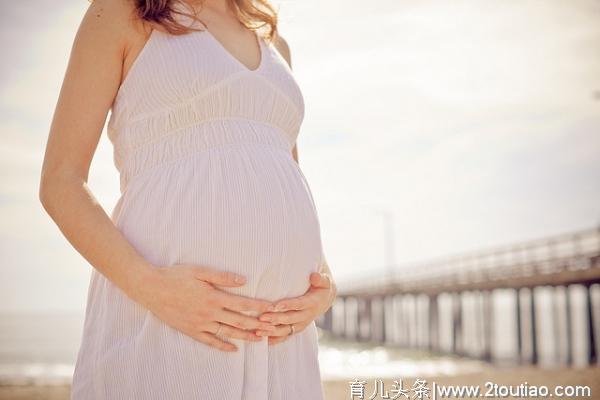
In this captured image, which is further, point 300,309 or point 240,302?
point 300,309

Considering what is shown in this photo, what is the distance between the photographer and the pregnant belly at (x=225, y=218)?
1.71m

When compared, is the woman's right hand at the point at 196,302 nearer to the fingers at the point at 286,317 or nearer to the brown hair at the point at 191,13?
the fingers at the point at 286,317

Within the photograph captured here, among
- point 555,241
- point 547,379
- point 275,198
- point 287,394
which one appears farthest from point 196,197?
point 555,241

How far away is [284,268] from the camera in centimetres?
183

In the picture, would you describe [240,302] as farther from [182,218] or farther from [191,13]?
[191,13]

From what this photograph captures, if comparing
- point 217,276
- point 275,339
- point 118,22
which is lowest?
point 275,339

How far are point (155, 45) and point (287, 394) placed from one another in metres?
0.91

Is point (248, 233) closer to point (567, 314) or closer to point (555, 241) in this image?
point (555, 241)

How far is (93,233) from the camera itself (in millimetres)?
1653

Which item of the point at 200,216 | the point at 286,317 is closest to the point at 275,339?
the point at 286,317

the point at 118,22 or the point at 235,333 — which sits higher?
the point at 118,22

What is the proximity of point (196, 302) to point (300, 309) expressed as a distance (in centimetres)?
29

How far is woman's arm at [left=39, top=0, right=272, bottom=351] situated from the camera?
1.63 metres

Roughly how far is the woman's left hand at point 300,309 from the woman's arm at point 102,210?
35 millimetres
